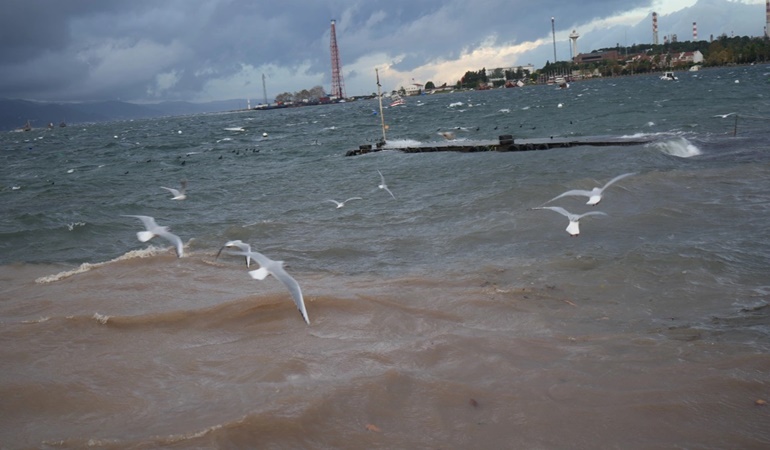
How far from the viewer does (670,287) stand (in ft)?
27.0

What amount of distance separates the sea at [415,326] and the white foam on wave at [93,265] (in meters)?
0.09

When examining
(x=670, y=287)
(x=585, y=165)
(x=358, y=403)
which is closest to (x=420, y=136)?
(x=585, y=165)

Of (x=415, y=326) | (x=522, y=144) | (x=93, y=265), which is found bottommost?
(x=415, y=326)

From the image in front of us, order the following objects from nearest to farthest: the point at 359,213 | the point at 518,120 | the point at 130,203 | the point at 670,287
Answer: the point at 670,287
the point at 359,213
the point at 130,203
the point at 518,120

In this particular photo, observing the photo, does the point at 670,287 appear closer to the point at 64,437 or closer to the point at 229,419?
the point at 229,419

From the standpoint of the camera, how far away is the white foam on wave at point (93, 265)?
36.8 feet

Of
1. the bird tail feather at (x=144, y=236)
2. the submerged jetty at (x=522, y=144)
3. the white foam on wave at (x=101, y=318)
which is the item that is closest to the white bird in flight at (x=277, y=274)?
the white foam on wave at (x=101, y=318)

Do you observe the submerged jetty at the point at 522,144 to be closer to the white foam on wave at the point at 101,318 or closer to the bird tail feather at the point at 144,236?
the bird tail feather at the point at 144,236

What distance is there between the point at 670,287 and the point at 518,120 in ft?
132

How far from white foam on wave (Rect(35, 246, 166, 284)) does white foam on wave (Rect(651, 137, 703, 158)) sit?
1579cm

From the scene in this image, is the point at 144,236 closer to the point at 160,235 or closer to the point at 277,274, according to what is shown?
the point at 160,235

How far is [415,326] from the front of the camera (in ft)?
24.7

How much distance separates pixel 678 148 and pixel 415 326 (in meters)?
17.1

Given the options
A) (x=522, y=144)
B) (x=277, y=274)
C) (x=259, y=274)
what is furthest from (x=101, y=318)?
(x=522, y=144)
